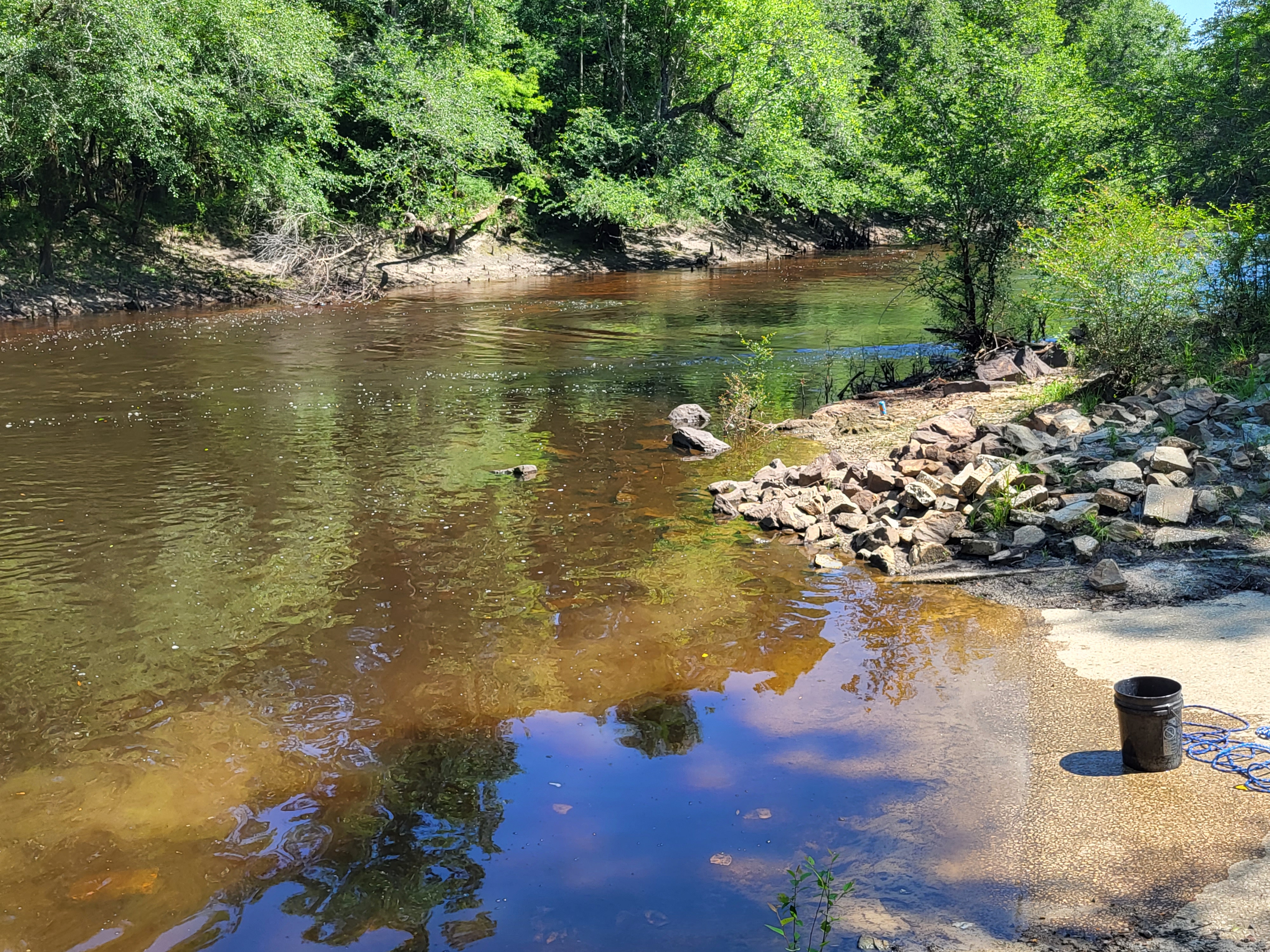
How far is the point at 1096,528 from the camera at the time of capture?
7.98 meters

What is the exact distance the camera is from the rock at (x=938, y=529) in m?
8.39

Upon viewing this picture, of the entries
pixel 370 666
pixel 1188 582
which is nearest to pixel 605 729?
pixel 370 666

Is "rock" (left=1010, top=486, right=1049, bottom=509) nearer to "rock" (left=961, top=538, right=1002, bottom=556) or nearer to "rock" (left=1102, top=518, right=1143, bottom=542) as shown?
"rock" (left=961, top=538, right=1002, bottom=556)

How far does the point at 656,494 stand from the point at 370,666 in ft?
14.1

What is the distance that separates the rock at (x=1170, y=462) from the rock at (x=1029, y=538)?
3.92 ft

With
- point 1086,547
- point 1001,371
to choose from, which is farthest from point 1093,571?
point 1001,371

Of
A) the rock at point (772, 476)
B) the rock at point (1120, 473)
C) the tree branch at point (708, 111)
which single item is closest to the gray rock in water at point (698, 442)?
the rock at point (772, 476)

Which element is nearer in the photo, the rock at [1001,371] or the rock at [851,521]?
the rock at [851,521]

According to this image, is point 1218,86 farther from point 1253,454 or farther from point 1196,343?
point 1253,454

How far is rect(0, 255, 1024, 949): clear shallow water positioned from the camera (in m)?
4.39

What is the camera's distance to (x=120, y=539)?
29.8 ft

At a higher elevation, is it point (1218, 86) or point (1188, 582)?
point (1218, 86)

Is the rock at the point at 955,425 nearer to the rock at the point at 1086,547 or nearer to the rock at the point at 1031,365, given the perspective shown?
the rock at the point at 1086,547

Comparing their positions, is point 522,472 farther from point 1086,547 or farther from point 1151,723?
point 1151,723
